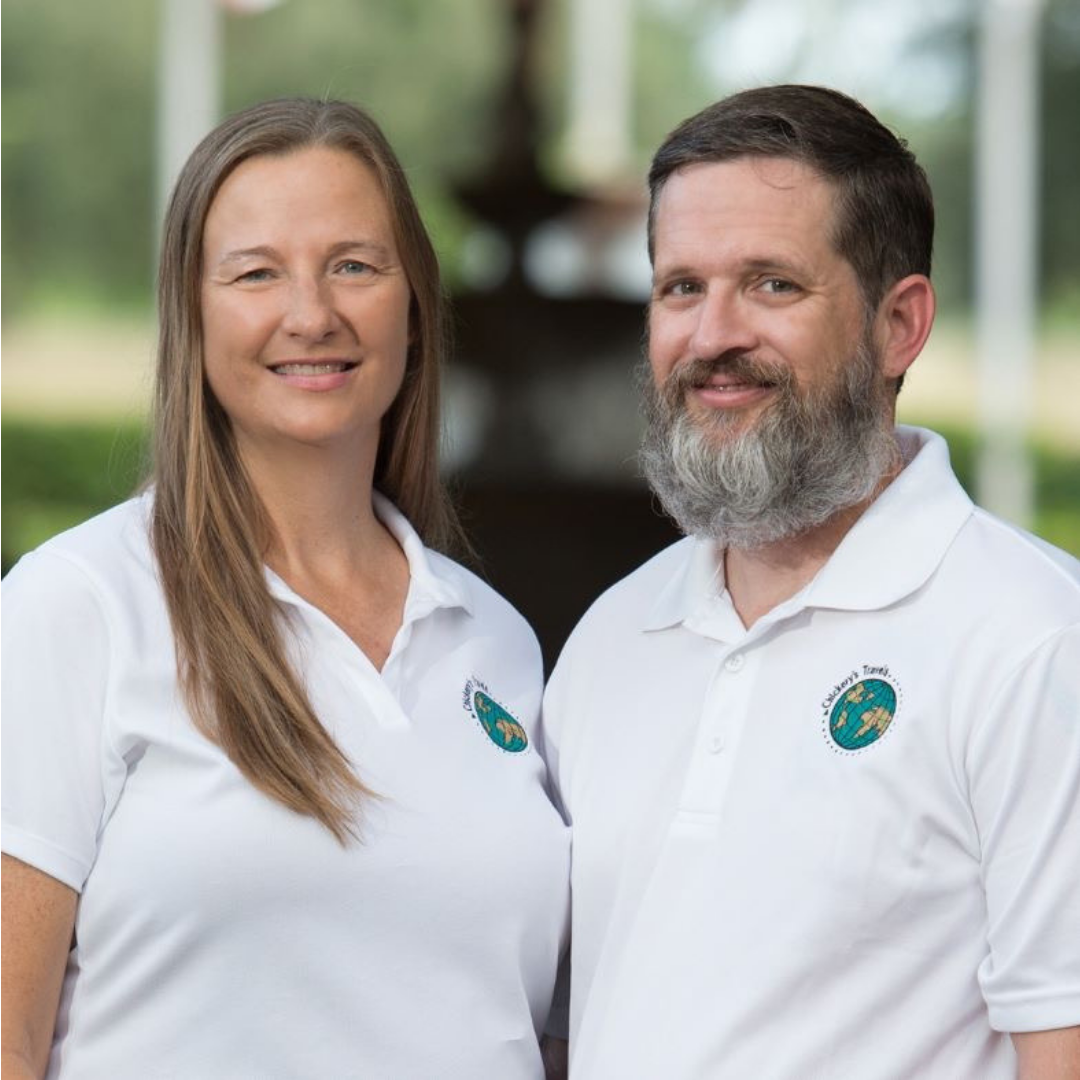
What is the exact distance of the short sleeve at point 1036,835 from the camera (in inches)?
95.0

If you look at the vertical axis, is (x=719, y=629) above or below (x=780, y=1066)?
above

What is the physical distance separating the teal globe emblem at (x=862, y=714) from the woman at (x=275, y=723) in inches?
19.1

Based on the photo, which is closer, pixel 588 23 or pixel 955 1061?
pixel 955 1061

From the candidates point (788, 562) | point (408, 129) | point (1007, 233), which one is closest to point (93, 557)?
point (788, 562)

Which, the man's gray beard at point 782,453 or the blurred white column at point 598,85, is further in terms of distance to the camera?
the blurred white column at point 598,85

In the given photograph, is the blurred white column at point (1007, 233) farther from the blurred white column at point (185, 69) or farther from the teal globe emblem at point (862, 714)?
the teal globe emblem at point (862, 714)

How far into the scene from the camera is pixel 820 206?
2.78m

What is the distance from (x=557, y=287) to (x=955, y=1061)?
6.31 m

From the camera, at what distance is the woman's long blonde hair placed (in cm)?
265

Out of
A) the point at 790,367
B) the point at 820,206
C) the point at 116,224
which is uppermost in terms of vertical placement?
the point at 820,206

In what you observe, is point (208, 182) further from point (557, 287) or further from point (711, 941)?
point (557, 287)

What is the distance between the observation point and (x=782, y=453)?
2795mm

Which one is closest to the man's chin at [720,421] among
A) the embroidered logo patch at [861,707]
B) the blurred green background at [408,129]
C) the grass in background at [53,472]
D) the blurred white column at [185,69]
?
the embroidered logo patch at [861,707]

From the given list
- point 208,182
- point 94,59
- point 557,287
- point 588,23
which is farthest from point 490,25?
point 208,182
